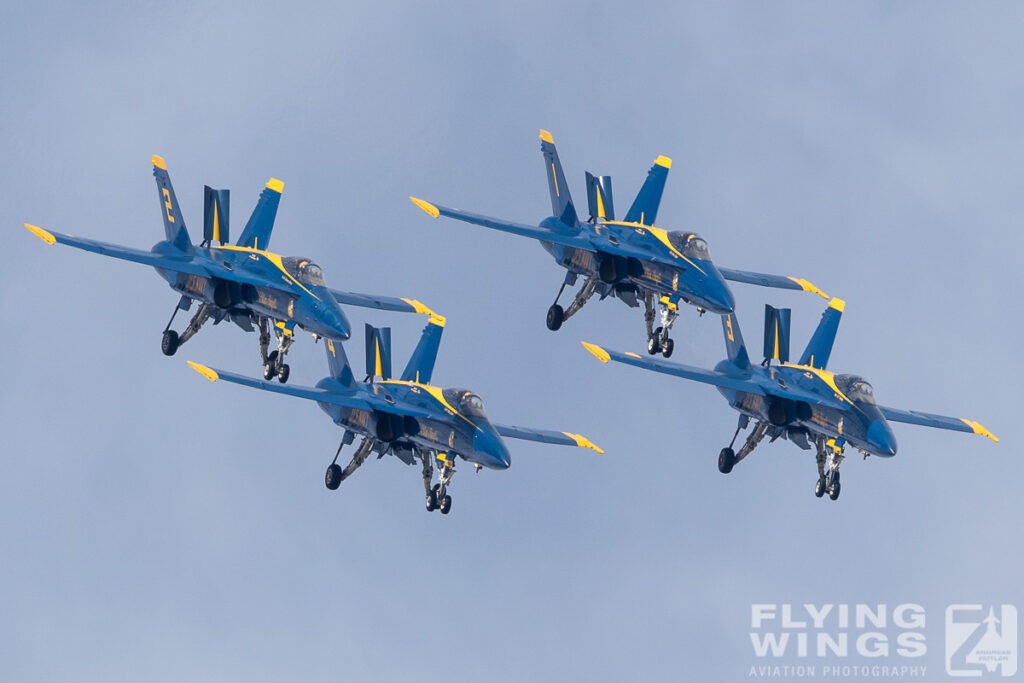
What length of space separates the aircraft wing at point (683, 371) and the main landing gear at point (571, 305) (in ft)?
14.9

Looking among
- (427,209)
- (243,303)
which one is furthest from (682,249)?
(243,303)

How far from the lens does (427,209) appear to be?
11875 centimetres

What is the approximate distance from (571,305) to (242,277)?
18224mm

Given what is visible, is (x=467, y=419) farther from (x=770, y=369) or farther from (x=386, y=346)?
(x=770, y=369)

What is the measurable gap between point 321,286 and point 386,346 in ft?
20.4

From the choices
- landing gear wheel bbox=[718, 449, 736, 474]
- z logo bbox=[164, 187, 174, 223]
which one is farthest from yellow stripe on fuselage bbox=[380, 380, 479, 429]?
landing gear wheel bbox=[718, 449, 736, 474]

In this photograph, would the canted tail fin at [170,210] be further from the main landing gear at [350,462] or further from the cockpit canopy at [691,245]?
the cockpit canopy at [691,245]

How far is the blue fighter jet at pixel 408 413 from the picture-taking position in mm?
111375

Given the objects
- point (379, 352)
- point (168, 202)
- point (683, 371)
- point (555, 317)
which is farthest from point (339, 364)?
point (683, 371)

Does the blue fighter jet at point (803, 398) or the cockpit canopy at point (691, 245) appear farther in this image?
the cockpit canopy at point (691, 245)

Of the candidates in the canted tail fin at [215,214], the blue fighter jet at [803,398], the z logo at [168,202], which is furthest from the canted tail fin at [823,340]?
the z logo at [168,202]

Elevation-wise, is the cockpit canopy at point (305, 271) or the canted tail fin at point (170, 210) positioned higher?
the canted tail fin at point (170, 210)

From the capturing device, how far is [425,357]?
116 meters

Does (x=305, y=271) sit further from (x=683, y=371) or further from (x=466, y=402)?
(x=683, y=371)
